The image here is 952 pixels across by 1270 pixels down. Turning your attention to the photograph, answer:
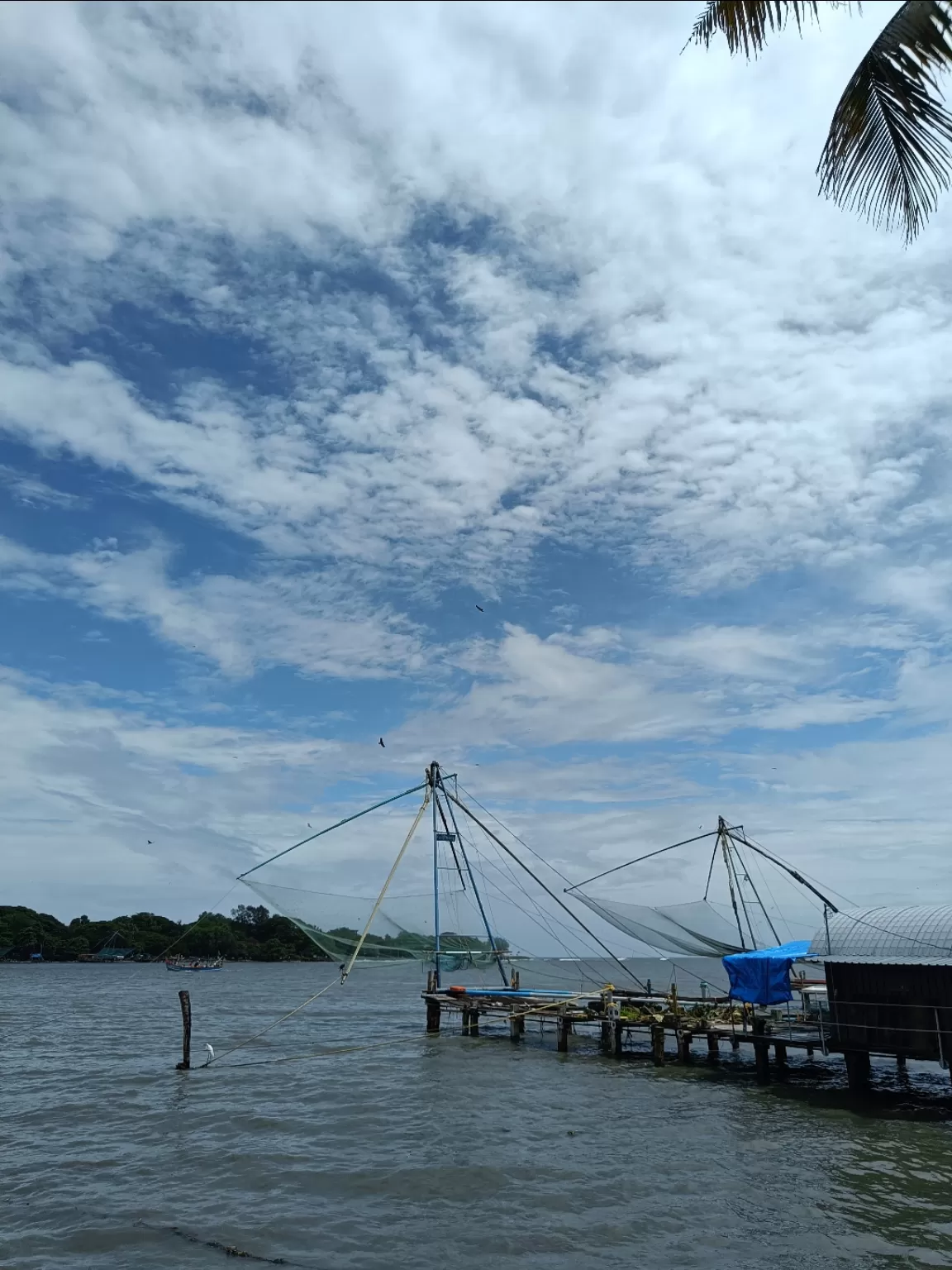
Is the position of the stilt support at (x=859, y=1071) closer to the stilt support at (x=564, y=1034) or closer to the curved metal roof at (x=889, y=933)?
the curved metal roof at (x=889, y=933)

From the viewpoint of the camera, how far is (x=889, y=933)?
761 inches

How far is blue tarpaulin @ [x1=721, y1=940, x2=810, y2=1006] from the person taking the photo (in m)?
23.4

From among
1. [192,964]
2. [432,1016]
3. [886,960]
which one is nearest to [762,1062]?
[886,960]

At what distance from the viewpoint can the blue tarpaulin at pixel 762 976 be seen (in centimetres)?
2344

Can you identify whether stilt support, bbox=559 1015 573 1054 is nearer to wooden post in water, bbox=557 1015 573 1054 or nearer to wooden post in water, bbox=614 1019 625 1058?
wooden post in water, bbox=557 1015 573 1054

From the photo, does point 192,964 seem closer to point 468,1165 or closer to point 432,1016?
point 432,1016

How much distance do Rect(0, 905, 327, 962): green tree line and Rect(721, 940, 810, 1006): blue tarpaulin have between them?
105 metres

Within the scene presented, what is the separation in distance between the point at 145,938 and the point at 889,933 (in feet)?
421

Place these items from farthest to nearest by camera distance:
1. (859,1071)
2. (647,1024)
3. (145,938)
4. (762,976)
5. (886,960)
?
(145,938) → (647,1024) → (762,976) → (859,1071) → (886,960)

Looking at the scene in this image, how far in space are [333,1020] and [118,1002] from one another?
75.2 ft

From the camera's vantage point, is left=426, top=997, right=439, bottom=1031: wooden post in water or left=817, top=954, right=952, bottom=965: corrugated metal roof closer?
left=817, top=954, right=952, bottom=965: corrugated metal roof

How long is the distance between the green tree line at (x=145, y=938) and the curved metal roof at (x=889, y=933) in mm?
109416

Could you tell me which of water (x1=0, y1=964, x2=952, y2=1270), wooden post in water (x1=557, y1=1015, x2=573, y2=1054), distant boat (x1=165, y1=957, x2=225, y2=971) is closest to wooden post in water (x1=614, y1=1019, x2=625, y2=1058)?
water (x1=0, y1=964, x2=952, y2=1270)

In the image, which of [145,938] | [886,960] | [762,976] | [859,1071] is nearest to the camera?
Result: [886,960]
